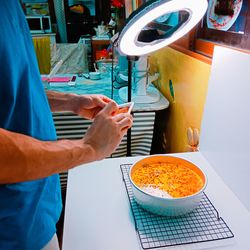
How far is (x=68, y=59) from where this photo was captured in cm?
252

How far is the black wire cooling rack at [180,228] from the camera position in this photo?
1.86ft

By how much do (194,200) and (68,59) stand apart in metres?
2.23

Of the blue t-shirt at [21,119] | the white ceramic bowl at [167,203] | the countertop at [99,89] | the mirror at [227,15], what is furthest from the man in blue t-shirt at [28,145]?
the countertop at [99,89]

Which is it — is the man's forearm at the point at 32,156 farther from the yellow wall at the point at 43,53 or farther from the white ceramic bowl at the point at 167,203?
the yellow wall at the point at 43,53

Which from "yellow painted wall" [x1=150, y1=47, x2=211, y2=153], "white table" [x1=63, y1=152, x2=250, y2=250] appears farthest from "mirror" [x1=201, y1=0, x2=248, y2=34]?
"white table" [x1=63, y1=152, x2=250, y2=250]

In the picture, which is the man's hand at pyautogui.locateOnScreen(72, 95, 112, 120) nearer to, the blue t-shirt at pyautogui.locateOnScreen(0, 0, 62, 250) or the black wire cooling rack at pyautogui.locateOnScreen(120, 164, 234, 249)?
the blue t-shirt at pyautogui.locateOnScreen(0, 0, 62, 250)

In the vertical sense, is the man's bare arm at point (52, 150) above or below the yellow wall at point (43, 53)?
above

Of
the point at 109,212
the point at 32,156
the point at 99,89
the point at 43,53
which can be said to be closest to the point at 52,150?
the point at 32,156

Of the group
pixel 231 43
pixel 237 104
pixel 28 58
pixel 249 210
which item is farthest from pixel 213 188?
pixel 28 58

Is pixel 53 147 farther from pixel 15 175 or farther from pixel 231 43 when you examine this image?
pixel 231 43

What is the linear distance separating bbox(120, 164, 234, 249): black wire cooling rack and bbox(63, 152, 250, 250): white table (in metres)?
0.01

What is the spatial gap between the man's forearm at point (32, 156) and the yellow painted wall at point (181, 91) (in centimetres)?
69

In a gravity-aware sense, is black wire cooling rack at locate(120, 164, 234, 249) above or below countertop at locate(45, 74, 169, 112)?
above

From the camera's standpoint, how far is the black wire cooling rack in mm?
566
